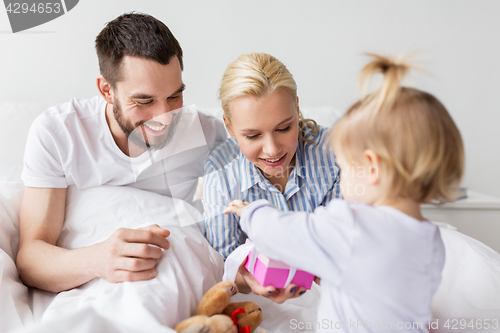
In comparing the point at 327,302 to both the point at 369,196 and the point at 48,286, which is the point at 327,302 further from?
the point at 48,286

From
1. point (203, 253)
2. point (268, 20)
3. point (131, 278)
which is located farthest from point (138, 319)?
point (268, 20)

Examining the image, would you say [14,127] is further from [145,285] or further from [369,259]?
[369,259]

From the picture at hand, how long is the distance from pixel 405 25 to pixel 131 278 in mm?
1849

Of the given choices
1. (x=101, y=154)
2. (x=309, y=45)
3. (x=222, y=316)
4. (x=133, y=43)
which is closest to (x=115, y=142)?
(x=101, y=154)

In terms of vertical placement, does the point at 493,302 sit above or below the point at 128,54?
below

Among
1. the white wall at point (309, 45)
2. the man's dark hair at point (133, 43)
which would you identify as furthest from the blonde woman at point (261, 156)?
the white wall at point (309, 45)

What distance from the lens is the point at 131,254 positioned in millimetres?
860

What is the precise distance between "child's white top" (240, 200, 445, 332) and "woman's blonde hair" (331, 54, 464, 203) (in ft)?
0.23

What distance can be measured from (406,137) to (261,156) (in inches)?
19.7

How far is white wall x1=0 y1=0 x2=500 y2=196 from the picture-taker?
173 cm

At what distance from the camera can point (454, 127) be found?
0.69 meters

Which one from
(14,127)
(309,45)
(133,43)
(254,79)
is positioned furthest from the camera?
(309,45)

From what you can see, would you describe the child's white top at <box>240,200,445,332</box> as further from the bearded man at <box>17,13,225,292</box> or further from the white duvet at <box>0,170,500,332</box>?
the bearded man at <box>17,13,225,292</box>

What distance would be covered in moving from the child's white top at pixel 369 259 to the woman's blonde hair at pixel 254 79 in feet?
1.57
